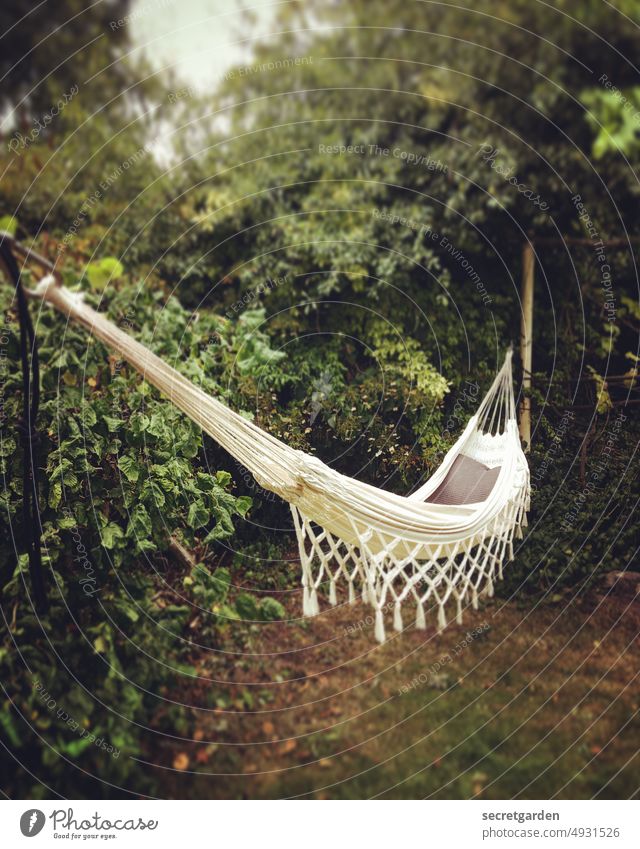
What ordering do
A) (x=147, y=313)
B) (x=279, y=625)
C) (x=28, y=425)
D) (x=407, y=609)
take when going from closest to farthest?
(x=28, y=425), (x=279, y=625), (x=407, y=609), (x=147, y=313)

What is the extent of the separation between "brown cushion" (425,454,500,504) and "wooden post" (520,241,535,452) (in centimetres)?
39

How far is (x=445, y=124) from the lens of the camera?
109 inches

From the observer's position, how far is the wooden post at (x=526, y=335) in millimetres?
2820

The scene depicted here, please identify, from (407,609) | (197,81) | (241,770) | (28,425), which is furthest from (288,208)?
(241,770)

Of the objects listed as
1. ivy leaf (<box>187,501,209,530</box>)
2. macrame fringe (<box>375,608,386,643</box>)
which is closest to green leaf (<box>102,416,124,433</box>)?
ivy leaf (<box>187,501,209,530</box>)

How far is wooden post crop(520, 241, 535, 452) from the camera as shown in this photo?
9.25 feet

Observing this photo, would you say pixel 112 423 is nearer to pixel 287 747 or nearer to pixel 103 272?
pixel 103 272

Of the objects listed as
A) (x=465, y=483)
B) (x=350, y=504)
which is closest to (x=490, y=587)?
(x=465, y=483)

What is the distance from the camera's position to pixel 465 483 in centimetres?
248

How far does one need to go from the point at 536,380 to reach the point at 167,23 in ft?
7.34

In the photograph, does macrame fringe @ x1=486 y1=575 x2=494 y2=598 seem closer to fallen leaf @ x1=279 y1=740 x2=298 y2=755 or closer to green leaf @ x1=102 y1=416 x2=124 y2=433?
fallen leaf @ x1=279 y1=740 x2=298 y2=755

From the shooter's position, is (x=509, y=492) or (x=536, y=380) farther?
(x=536, y=380)
